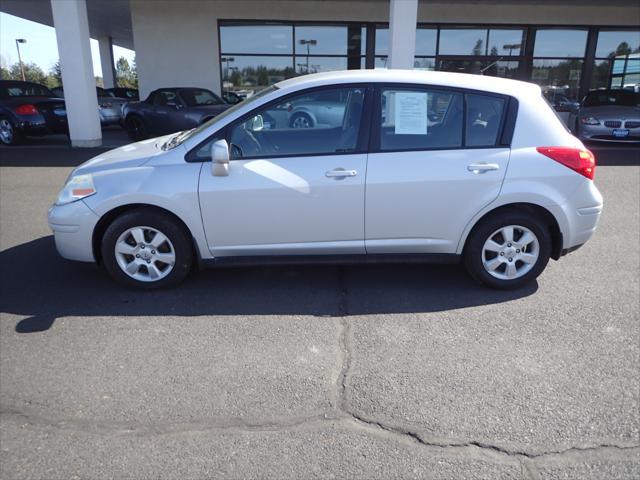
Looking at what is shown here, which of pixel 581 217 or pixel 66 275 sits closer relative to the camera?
pixel 581 217

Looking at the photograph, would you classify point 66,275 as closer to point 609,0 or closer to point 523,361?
point 523,361

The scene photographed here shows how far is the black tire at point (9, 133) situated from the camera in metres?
12.8

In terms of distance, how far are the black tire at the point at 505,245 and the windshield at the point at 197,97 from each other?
1108 cm

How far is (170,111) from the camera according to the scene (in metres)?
13.2

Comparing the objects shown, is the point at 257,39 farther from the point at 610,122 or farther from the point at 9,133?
the point at 610,122

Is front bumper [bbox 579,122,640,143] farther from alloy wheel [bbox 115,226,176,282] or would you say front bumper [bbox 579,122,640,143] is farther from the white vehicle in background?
alloy wheel [bbox 115,226,176,282]

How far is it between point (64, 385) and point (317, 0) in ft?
53.6

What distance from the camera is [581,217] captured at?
414 cm

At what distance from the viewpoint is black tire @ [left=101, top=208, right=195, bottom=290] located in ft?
13.2

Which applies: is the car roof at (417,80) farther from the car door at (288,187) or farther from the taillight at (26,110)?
the taillight at (26,110)

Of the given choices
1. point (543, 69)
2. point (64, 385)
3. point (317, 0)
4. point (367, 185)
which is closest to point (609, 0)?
point (543, 69)

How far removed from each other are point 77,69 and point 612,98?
13893 millimetres

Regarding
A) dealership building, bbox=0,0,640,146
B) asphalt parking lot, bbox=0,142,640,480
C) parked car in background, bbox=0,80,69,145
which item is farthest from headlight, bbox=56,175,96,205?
dealership building, bbox=0,0,640,146

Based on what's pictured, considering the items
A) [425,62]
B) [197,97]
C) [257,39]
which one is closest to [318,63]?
[257,39]
